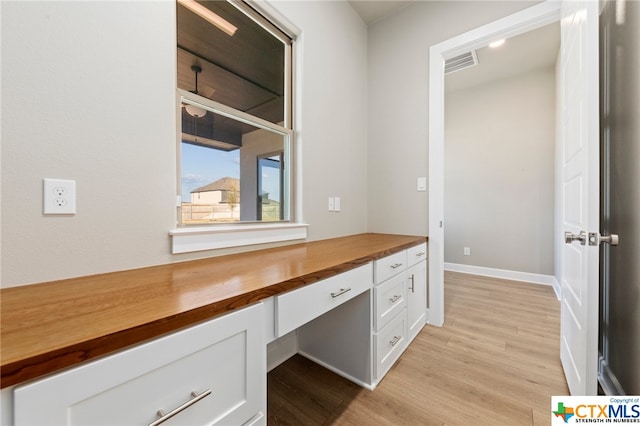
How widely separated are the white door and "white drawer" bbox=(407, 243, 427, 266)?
0.85 metres

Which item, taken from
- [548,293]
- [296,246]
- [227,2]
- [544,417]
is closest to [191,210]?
[296,246]

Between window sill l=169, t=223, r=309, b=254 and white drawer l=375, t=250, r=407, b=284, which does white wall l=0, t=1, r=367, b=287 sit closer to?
window sill l=169, t=223, r=309, b=254

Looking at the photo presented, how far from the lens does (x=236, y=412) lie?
71 centimetres

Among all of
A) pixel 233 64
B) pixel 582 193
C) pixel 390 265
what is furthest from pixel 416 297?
pixel 233 64

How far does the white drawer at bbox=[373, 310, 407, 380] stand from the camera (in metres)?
1.47

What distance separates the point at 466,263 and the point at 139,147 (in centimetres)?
419

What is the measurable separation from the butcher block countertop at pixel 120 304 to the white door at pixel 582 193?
1.05 m

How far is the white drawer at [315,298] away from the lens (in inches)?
34.4

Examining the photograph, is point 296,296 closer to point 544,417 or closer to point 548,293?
point 544,417

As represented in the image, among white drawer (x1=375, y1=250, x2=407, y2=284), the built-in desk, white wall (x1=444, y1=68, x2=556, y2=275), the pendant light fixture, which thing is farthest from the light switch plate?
white wall (x1=444, y1=68, x2=556, y2=275)

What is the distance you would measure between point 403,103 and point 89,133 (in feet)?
7.49

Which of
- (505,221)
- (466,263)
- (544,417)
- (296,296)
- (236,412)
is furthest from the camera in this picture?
(466,263)

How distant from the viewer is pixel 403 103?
2371 mm

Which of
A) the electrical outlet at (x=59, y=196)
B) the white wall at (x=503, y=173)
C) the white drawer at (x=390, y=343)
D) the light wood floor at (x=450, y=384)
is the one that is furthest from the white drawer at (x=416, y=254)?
the white wall at (x=503, y=173)
